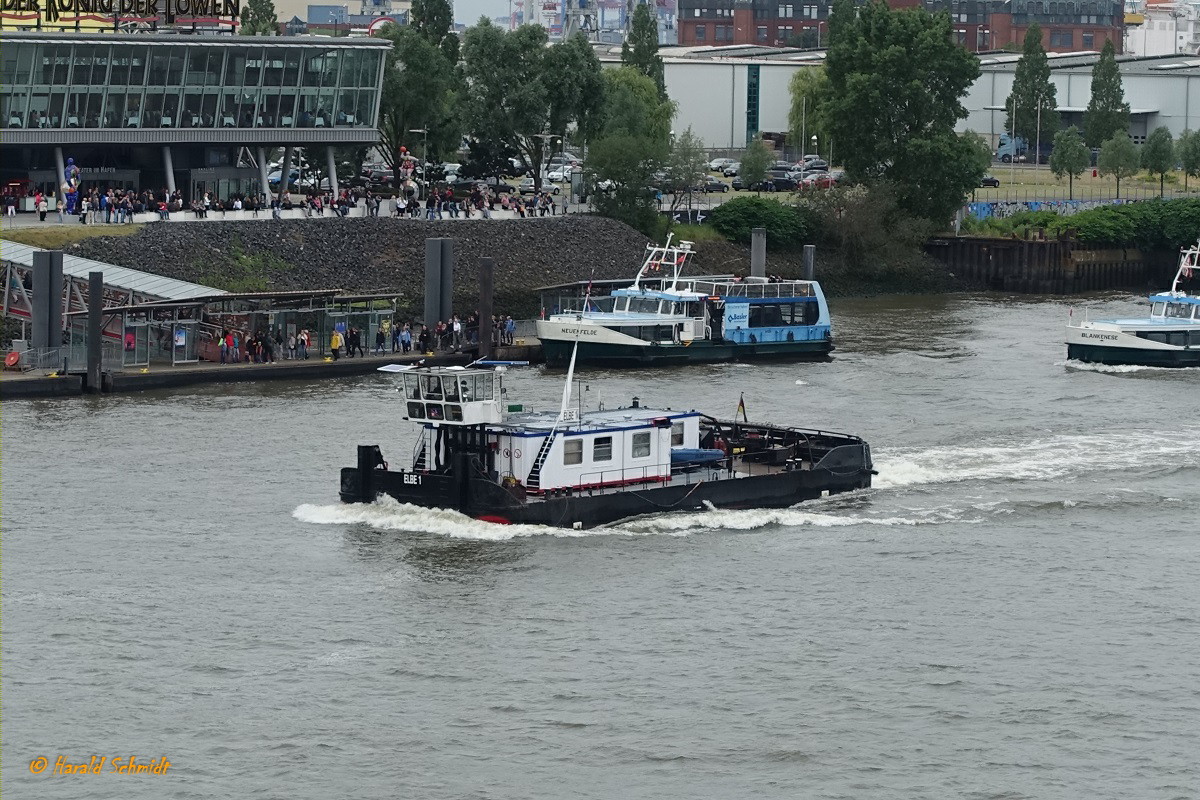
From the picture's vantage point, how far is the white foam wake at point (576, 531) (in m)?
51.1

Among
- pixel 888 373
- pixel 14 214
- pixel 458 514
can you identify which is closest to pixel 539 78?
pixel 14 214

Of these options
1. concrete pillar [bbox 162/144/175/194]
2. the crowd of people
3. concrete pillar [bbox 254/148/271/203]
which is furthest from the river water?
concrete pillar [bbox 254/148/271/203]

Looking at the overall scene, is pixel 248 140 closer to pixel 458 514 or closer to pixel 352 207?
pixel 352 207

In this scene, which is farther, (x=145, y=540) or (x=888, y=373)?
(x=888, y=373)

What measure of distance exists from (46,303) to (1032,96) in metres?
111

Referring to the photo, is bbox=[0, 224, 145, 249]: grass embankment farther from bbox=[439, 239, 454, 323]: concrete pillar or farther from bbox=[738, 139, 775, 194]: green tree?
bbox=[738, 139, 775, 194]: green tree

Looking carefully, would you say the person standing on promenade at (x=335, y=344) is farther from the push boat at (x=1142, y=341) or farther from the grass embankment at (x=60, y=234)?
the push boat at (x=1142, y=341)

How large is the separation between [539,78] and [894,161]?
21108mm

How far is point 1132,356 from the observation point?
85.7 m

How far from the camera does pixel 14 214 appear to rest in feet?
307

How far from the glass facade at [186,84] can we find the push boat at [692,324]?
22.6 meters

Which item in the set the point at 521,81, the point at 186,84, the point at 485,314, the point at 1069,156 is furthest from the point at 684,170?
the point at 1069,156

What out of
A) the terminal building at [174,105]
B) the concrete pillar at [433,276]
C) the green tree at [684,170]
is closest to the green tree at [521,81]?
the green tree at [684,170]

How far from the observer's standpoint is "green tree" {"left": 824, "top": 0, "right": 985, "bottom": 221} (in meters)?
125
